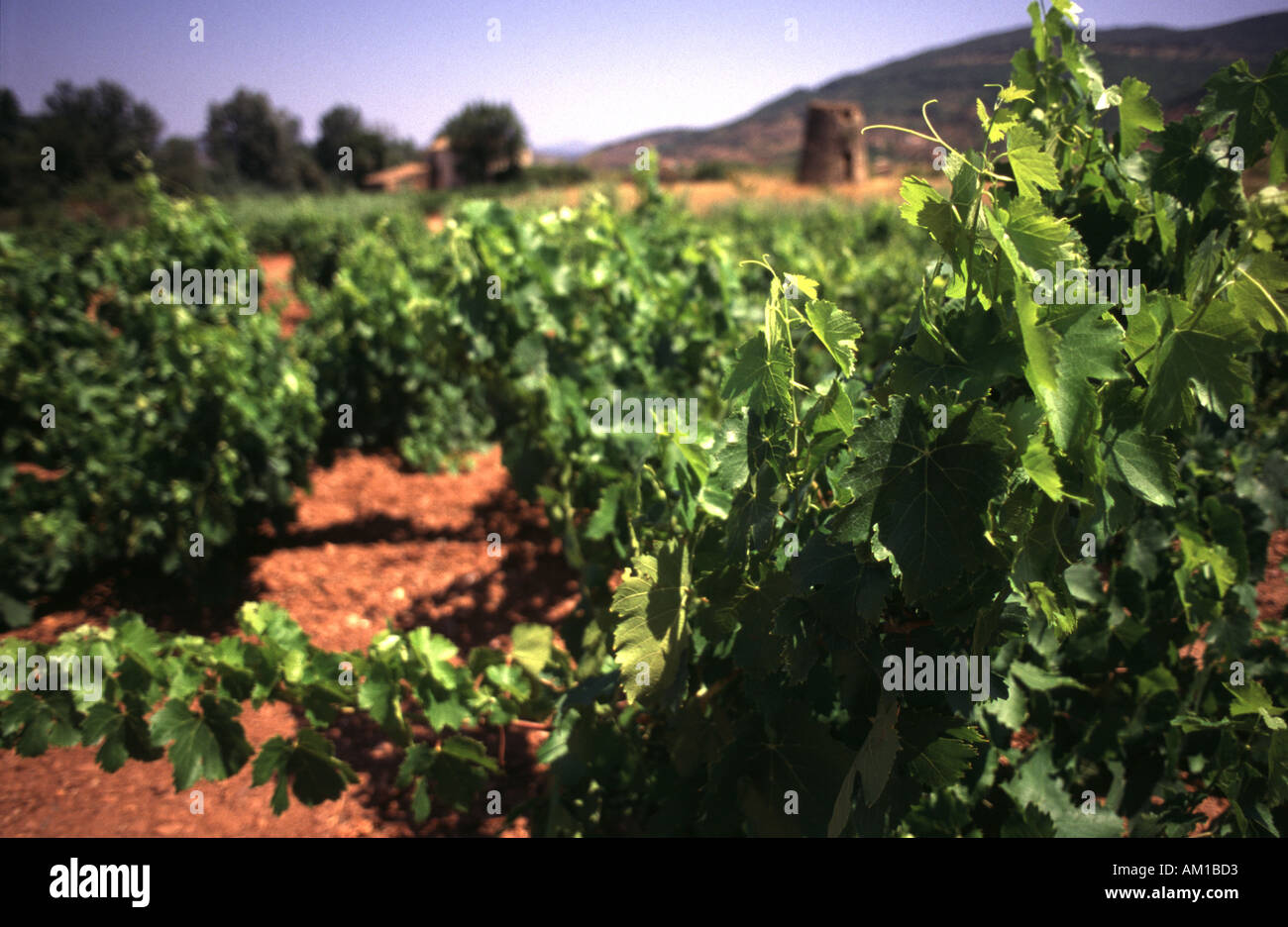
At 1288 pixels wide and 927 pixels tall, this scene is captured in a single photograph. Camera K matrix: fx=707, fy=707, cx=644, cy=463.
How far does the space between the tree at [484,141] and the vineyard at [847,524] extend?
4002 cm

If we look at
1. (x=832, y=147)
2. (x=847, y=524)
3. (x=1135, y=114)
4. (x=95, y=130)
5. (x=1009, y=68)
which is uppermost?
(x=832, y=147)

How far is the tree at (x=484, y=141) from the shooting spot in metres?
39.7

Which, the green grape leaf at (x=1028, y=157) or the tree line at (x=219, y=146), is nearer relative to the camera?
the green grape leaf at (x=1028, y=157)

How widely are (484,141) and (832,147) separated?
19420 mm

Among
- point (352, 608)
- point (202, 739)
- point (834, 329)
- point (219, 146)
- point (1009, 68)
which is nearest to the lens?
point (834, 329)

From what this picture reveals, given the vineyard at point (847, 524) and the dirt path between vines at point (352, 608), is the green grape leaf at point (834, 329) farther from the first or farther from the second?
the dirt path between vines at point (352, 608)

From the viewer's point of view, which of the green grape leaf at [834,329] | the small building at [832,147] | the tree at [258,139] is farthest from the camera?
the tree at [258,139]

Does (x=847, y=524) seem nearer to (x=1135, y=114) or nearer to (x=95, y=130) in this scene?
(x=1135, y=114)

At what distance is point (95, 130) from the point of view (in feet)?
62.8

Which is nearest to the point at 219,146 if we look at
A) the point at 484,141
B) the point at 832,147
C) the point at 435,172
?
the point at 435,172

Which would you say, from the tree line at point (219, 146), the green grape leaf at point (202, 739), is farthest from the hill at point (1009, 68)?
the tree line at point (219, 146)

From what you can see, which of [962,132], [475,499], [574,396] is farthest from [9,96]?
[962,132]

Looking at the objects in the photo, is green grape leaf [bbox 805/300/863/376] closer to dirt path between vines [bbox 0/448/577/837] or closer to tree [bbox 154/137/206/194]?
dirt path between vines [bbox 0/448/577/837]
